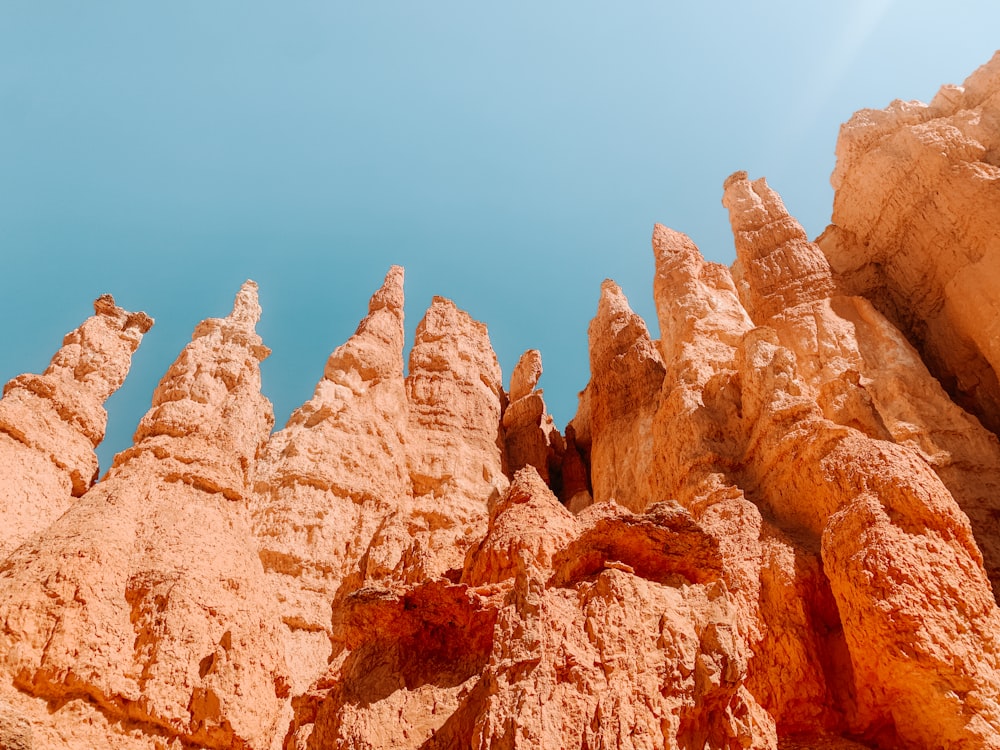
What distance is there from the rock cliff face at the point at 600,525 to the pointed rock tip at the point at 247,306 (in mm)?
111

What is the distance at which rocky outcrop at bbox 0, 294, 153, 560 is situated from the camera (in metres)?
12.5

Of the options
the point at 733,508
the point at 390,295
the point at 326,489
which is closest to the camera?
the point at 733,508

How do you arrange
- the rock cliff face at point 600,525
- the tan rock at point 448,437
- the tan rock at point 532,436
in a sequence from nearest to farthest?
1. the rock cliff face at point 600,525
2. the tan rock at point 448,437
3. the tan rock at point 532,436

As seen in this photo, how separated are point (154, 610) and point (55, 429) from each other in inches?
251

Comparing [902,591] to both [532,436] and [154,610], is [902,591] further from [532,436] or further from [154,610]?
[532,436]

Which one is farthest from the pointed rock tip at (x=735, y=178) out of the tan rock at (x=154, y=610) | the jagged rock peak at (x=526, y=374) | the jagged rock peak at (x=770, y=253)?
the tan rock at (x=154, y=610)

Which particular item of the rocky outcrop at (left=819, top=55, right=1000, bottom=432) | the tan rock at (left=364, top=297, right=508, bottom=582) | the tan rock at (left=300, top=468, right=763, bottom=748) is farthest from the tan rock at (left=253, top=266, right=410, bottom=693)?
the rocky outcrop at (left=819, top=55, right=1000, bottom=432)

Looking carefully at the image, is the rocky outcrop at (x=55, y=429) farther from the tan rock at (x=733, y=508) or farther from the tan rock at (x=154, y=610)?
the tan rock at (x=733, y=508)

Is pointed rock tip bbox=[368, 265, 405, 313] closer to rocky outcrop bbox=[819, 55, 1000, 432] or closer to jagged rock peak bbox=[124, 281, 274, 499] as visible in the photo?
jagged rock peak bbox=[124, 281, 274, 499]

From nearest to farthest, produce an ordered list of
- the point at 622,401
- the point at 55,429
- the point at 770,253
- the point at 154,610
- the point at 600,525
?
the point at 600,525, the point at 154,610, the point at 55,429, the point at 770,253, the point at 622,401

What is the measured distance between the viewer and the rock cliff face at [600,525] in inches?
248

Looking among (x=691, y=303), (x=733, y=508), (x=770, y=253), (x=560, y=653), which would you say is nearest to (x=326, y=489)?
(x=733, y=508)

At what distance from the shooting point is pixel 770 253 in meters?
18.9

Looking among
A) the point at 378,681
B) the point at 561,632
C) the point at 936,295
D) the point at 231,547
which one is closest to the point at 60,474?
the point at 231,547
